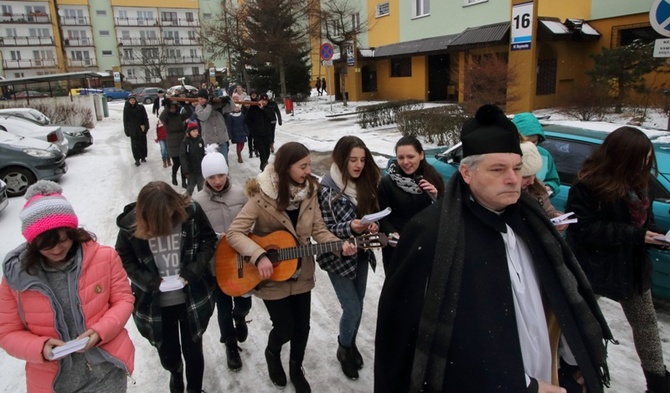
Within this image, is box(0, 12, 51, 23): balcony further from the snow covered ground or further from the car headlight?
the snow covered ground

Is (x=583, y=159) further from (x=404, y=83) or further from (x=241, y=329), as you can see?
(x=404, y=83)

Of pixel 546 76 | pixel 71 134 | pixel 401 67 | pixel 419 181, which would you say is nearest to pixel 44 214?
pixel 419 181

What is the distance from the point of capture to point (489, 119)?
1.84m

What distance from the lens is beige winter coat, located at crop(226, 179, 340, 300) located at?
10.1 ft

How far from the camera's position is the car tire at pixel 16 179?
380 inches

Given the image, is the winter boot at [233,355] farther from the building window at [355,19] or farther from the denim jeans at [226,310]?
the building window at [355,19]

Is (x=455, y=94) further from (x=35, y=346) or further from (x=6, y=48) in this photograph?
(x=6, y=48)

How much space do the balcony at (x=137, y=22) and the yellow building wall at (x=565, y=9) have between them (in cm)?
6240

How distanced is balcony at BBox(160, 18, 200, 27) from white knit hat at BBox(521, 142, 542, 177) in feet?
244

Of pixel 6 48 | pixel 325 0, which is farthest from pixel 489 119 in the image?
pixel 6 48

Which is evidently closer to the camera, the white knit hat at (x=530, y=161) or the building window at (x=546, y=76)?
the white knit hat at (x=530, y=161)

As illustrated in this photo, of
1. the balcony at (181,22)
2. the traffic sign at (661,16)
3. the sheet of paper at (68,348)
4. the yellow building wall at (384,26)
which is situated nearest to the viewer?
the sheet of paper at (68,348)

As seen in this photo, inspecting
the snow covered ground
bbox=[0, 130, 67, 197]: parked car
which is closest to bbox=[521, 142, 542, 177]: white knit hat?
the snow covered ground

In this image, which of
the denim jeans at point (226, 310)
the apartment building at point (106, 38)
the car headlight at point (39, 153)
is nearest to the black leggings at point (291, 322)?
the denim jeans at point (226, 310)
